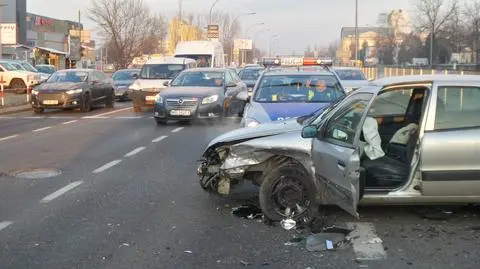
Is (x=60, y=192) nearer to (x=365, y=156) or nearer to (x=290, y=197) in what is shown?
(x=290, y=197)

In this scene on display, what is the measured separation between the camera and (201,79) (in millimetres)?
18188

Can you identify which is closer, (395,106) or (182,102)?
(395,106)

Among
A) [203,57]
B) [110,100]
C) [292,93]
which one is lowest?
[110,100]

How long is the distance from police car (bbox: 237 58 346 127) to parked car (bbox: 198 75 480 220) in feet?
9.69

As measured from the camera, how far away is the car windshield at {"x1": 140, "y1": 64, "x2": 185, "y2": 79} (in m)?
22.7

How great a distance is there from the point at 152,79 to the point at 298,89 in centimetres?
1220

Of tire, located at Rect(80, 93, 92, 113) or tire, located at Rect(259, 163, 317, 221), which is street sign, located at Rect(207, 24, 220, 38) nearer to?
tire, located at Rect(80, 93, 92, 113)

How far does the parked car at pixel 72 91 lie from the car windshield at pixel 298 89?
470 inches

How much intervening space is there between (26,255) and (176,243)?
1263 millimetres

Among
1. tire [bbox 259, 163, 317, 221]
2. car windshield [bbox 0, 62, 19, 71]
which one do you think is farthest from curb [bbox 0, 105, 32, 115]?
tire [bbox 259, 163, 317, 221]

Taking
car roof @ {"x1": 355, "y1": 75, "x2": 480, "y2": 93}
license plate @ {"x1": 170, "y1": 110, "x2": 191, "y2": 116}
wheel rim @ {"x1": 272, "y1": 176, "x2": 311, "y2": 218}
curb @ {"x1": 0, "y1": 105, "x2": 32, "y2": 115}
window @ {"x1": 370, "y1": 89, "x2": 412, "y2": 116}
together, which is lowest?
wheel rim @ {"x1": 272, "y1": 176, "x2": 311, "y2": 218}

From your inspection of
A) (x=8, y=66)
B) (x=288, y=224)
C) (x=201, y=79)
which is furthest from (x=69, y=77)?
(x=288, y=224)

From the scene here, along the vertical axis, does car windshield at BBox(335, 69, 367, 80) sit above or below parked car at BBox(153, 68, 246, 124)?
above

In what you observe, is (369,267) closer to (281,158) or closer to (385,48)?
(281,158)
